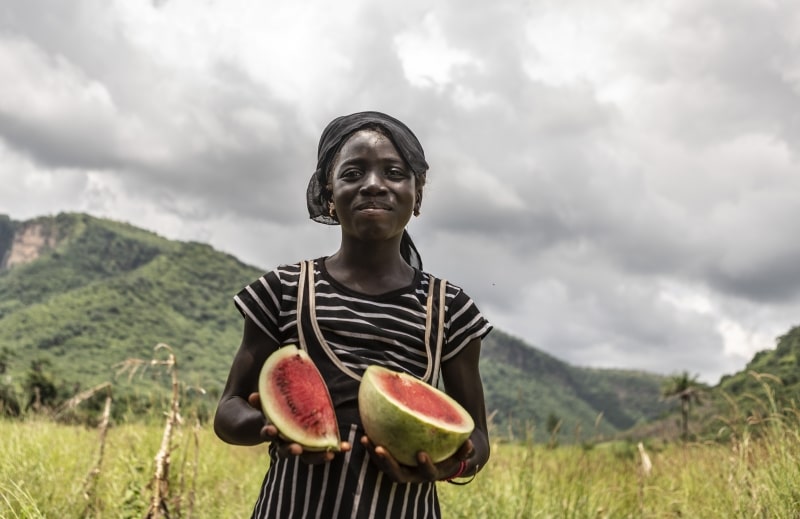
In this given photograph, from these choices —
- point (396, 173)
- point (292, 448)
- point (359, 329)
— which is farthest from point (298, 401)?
point (396, 173)

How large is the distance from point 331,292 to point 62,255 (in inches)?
6625

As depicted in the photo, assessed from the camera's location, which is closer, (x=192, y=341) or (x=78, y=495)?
(x=78, y=495)

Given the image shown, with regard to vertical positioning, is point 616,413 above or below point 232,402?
A: above

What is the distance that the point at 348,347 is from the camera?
70.4 inches

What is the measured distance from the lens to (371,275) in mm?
1930

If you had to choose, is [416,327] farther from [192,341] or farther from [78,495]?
[192,341]

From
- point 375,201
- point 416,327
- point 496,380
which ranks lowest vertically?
point 416,327

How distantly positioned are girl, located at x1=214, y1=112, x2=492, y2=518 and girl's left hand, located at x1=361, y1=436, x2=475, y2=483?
2cm

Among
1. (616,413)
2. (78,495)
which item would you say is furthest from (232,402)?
(616,413)

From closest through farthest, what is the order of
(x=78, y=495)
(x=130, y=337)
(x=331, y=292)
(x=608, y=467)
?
(x=331, y=292), (x=78, y=495), (x=608, y=467), (x=130, y=337)

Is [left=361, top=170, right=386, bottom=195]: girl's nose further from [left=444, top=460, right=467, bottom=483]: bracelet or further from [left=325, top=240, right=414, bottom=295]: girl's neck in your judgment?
[left=444, top=460, right=467, bottom=483]: bracelet

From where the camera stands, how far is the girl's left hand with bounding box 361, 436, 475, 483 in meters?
1.47

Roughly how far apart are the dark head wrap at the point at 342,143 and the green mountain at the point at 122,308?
45996 mm

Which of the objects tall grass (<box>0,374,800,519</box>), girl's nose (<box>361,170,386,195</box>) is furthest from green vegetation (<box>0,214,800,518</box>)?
girl's nose (<box>361,170,386,195</box>)
